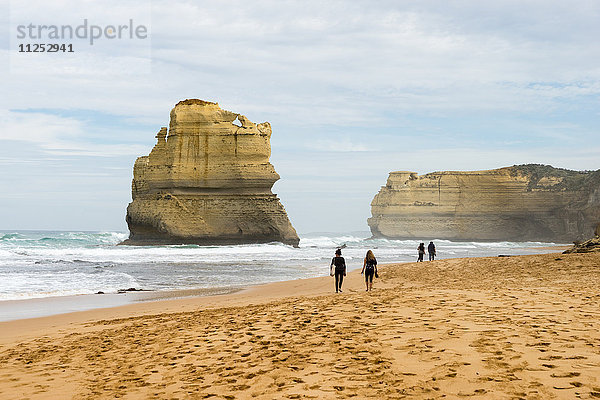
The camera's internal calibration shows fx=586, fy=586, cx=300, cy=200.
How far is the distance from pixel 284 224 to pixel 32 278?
31526 millimetres

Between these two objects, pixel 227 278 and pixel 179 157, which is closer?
pixel 227 278

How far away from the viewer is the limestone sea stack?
49906mm

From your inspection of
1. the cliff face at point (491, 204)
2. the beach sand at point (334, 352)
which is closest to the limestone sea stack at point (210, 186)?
the beach sand at point (334, 352)

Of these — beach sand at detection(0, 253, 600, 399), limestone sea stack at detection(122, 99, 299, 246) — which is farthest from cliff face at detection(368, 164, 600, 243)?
beach sand at detection(0, 253, 600, 399)

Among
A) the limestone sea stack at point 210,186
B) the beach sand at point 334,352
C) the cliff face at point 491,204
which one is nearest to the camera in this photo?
the beach sand at point 334,352

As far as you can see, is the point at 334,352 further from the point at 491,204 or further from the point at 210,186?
the point at 491,204

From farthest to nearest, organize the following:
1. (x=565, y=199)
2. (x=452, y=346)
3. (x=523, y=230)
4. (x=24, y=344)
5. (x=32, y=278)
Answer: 1. (x=523, y=230)
2. (x=565, y=199)
3. (x=32, y=278)
4. (x=24, y=344)
5. (x=452, y=346)

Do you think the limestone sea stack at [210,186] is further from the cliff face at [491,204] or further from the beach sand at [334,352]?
the cliff face at [491,204]

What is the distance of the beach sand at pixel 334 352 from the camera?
501cm

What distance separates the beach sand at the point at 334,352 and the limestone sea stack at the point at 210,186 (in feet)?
130

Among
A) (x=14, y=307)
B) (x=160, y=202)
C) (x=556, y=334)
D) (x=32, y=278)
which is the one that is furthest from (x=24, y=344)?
(x=160, y=202)

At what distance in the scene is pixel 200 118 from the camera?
169ft

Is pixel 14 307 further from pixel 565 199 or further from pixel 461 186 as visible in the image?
pixel 461 186

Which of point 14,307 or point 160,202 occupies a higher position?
point 160,202
